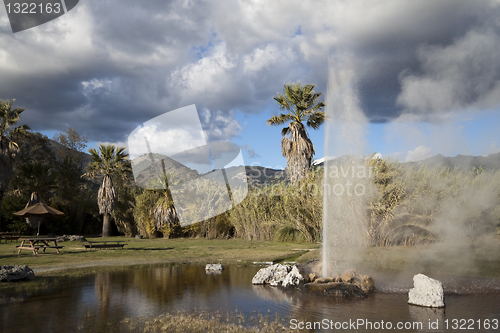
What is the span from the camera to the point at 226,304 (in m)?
6.98

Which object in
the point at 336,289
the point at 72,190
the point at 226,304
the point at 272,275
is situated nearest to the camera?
the point at 226,304

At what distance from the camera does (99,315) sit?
237 inches

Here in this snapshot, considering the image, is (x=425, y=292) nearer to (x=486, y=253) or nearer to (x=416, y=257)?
(x=416, y=257)

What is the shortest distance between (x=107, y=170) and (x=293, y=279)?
106 ft

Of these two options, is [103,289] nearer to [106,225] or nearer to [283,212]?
[283,212]

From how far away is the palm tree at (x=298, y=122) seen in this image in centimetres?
2508

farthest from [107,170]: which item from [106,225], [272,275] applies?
[272,275]

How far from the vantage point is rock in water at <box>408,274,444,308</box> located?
22.0 ft

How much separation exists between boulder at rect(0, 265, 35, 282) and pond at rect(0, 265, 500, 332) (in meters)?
1.21

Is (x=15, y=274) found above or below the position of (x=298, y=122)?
below

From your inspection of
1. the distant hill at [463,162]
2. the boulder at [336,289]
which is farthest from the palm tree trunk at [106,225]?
the boulder at [336,289]

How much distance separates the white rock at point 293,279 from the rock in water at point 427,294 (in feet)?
8.67

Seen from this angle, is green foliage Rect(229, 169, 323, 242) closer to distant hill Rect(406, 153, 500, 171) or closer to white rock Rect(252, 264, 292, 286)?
distant hill Rect(406, 153, 500, 171)

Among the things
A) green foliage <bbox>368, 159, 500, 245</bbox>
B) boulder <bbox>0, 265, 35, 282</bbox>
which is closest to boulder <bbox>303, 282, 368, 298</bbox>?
green foliage <bbox>368, 159, 500, 245</bbox>
